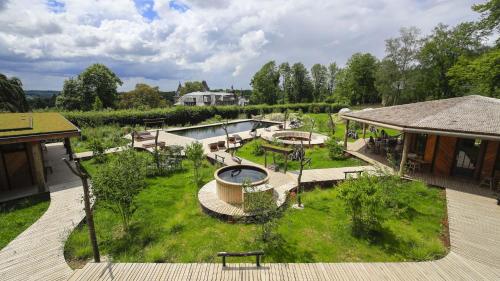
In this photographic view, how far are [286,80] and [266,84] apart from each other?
22.5 feet

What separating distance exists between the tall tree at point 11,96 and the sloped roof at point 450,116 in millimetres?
30035

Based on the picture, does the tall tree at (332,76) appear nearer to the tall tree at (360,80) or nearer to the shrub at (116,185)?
the tall tree at (360,80)

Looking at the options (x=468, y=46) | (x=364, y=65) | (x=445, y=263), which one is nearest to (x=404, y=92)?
(x=468, y=46)

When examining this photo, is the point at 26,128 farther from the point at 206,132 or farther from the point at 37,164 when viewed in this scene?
the point at 206,132

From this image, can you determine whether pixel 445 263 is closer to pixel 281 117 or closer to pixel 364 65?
pixel 281 117

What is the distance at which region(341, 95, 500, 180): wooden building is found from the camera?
420 inches

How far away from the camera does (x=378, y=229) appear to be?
7.92m

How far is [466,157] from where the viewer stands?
1209 cm

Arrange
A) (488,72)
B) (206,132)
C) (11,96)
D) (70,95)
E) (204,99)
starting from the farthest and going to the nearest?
(204,99) → (70,95) → (206,132) → (11,96) → (488,72)

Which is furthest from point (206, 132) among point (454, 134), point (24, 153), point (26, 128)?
point (454, 134)

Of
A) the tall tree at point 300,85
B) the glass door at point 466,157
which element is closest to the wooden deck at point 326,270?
the glass door at point 466,157

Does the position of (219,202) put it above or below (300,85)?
below

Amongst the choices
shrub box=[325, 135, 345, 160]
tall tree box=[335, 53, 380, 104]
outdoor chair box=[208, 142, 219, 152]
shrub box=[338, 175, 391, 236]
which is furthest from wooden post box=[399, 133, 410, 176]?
tall tree box=[335, 53, 380, 104]

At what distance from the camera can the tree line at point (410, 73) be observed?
19.6m
